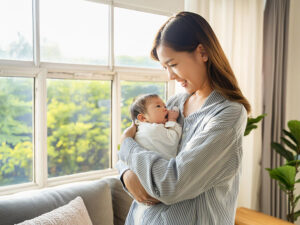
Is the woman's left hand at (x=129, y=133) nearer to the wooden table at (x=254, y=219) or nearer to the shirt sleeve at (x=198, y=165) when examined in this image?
the shirt sleeve at (x=198, y=165)

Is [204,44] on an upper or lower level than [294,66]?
lower

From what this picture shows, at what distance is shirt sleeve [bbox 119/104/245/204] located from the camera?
94cm

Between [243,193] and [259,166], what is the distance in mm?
Answer: 362

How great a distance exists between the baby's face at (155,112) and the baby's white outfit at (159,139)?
6 cm

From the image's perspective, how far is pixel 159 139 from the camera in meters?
1.18

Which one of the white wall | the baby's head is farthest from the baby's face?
the white wall

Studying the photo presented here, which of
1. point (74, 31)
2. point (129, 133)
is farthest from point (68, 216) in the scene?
point (74, 31)

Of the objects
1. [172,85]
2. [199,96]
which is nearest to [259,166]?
[172,85]

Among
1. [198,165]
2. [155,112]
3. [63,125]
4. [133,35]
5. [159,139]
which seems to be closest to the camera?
[198,165]

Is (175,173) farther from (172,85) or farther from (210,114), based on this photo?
(172,85)

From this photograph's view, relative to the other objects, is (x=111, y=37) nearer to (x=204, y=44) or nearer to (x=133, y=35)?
(x=133, y=35)

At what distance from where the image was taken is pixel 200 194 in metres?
1.03

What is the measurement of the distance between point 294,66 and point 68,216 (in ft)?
9.07

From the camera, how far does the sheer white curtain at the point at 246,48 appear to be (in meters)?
2.73
